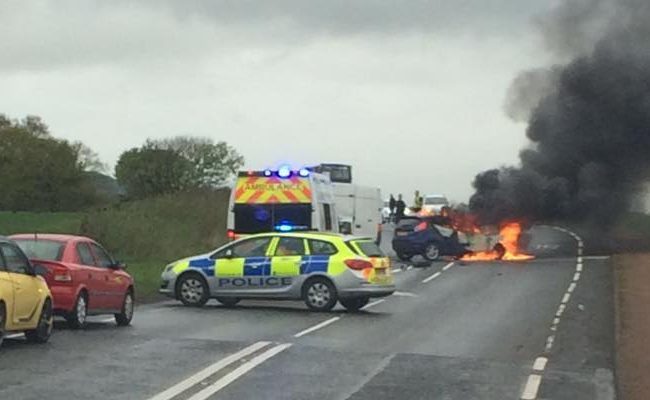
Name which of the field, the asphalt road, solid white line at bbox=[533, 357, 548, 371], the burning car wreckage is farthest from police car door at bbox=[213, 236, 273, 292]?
the burning car wreckage

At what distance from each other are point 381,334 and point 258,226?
315 inches

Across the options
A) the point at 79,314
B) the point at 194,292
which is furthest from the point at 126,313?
the point at 194,292

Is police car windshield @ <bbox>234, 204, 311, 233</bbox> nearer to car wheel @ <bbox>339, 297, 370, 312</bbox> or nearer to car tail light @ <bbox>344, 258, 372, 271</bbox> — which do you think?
car wheel @ <bbox>339, 297, 370, 312</bbox>

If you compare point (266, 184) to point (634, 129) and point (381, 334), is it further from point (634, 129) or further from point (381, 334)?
point (634, 129)

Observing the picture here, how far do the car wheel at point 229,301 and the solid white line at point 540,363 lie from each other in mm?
8678

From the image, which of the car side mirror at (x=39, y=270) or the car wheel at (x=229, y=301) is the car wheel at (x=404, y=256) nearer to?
the car wheel at (x=229, y=301)

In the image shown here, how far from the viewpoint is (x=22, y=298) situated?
14078 millimetres

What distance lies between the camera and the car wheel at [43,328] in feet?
48.5

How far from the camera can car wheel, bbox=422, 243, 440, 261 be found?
38719 mm

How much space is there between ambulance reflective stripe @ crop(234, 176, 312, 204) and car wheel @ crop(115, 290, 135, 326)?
657 cm

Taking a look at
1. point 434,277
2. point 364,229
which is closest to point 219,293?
point 434,277

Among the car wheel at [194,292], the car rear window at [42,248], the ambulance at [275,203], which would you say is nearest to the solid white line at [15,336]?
the car rear window at [42,248]

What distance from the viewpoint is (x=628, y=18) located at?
46406mm

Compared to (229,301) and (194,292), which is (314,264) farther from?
(194,292)
